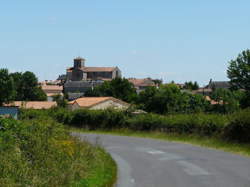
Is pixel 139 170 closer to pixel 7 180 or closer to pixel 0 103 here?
pixel 7 180

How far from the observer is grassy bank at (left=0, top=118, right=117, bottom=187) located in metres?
11.2

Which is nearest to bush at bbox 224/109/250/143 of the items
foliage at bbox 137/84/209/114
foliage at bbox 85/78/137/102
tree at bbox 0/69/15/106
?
foliage at bbox 137/84/209/114

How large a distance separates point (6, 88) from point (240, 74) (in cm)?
5176

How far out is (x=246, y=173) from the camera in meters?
17.4

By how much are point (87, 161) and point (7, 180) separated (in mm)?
7449

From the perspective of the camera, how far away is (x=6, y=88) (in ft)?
357

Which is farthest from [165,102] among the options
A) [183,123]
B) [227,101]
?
[183,123]

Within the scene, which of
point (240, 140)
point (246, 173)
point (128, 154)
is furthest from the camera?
point (240, 140)

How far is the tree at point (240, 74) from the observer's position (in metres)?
104

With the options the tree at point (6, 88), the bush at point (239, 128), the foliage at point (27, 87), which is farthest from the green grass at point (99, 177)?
the foliage at point (27, 87)

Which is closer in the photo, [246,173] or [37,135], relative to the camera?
[37,135]

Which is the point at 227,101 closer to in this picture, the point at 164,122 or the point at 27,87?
the point at 27,87

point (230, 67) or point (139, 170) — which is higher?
point (230, 67)

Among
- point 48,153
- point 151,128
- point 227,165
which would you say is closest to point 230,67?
point 151,128
